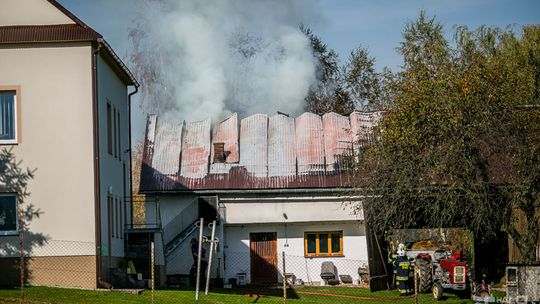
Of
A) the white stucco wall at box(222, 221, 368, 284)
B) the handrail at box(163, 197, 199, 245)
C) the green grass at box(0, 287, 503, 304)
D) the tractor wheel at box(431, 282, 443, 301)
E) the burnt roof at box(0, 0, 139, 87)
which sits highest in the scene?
the burnt roof at box(0, 0, 139, 87)

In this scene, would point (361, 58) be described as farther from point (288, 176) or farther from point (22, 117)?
point (22, 117)

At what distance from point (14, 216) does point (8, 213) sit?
0.62 feet

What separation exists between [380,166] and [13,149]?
11829 mm

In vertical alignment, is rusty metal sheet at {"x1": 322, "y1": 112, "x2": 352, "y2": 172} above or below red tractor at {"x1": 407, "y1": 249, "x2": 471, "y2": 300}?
above

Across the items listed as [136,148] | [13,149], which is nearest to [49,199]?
[13,149]

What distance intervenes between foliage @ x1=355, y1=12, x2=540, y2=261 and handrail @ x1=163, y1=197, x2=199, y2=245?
8350 mm

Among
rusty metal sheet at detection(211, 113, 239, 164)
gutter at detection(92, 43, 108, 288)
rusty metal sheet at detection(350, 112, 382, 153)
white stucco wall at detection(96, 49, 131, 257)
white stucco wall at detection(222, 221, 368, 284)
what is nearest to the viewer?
gutter at detection(92, 43, 108, 288)

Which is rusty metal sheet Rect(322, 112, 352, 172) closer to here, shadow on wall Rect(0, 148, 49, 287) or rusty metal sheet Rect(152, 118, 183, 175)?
rusty metal sheet Rect(152, 118, 183, 175)

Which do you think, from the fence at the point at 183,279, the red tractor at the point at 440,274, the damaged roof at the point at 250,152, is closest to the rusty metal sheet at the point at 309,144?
the damaged roof at the point at 250,152

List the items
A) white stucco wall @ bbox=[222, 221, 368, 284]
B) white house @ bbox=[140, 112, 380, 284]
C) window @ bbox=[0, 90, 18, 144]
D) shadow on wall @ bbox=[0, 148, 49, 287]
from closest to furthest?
shadow on wall @ bbox=[0, 148, 49, 287] → window @ bbox=[0, 90, 18, 144] → white house @ bbox=[140, 112, 380, 284] → white stucco wall @ bbox=[222, 221, 368, 284]

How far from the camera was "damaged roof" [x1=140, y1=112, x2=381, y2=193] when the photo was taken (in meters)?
41.5

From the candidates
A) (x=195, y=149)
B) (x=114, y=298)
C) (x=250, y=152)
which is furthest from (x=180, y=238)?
(x=114, y=298)

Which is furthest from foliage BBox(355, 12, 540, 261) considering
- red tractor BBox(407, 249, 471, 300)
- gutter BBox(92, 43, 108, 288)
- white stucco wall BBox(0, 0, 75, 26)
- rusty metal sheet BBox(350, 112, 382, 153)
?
white stucco wall BBox(0, 0, 75, 26)

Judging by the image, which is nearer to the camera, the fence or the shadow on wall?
the fence
